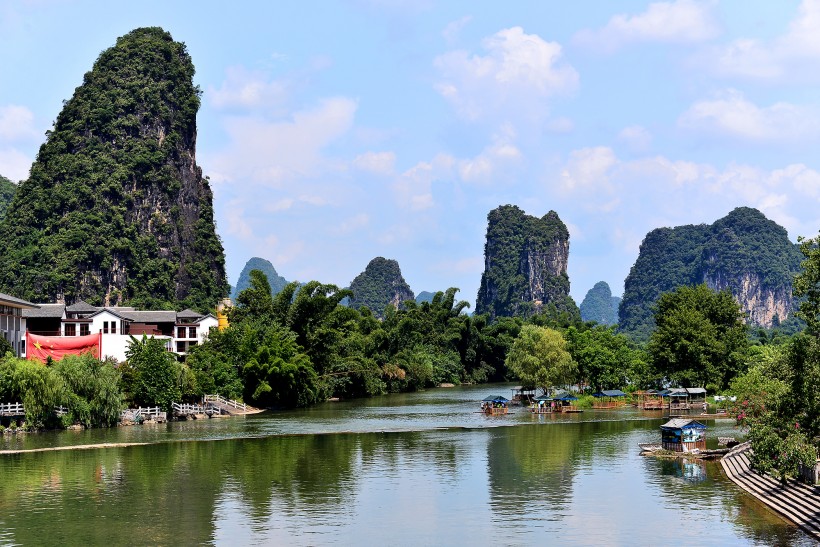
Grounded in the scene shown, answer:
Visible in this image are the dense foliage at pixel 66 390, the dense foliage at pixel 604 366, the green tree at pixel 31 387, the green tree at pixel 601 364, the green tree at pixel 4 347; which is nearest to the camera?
the green tree at pixel 31 387

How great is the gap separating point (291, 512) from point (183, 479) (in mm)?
9182

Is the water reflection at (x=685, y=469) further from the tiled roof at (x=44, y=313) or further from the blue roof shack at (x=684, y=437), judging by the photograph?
the tiled roof at (x=44, y=313)

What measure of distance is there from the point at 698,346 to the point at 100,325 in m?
50.2

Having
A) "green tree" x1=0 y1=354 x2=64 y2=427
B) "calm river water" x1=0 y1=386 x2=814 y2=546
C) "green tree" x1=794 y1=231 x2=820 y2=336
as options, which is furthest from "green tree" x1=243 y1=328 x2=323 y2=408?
"green tree" x1=794 y1=231 x2=820 y2=336

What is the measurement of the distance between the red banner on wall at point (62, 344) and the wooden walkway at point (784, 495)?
50.1 metres

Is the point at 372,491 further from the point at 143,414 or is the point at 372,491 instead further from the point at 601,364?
the point at 601,364

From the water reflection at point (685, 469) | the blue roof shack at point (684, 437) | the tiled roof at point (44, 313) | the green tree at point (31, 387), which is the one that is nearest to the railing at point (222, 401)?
the tiled roof at point (44, 313)

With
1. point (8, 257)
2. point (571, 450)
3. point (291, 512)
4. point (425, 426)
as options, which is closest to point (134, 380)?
point (425, 426)

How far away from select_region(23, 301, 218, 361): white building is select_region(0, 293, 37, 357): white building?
4.93 metres

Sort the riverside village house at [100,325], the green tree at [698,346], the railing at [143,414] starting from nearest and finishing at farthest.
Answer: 1. the railing at [143,414]
2. the riverside village house at [100,325]
3. the green tree at [698,346]

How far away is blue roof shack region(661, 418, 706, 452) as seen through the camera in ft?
167

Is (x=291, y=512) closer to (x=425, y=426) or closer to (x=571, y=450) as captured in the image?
(x=571, y=450)

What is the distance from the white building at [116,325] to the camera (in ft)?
265

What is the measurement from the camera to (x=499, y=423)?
69.9m
